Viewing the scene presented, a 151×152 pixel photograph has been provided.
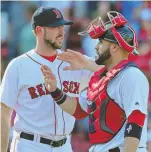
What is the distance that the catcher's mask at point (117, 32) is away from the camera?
528 cm

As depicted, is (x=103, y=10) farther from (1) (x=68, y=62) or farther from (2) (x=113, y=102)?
(2) (x=113, y=102)

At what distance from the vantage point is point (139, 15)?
10.9m

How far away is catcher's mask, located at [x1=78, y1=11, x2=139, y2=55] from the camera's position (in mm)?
5281

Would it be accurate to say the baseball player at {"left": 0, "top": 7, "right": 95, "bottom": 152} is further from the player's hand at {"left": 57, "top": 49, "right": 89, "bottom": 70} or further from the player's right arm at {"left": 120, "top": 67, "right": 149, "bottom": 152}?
the player's right arm at {"left": 120, "top": 67, "right": 149, "bottom": 152}

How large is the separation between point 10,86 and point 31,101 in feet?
0.80

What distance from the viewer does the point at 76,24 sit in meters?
11.5

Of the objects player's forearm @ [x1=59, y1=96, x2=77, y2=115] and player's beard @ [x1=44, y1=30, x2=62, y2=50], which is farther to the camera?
player's beard @ [x1=44, y1=30, x2=62, y2=50]

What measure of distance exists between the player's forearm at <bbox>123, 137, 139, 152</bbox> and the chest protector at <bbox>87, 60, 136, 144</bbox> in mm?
209

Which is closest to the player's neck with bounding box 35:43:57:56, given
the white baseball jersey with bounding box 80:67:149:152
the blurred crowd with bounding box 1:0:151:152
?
the white baseball jersey with bounding box 80:67:149:152

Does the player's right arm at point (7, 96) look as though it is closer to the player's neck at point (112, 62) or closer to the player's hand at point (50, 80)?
the player's hand at point (50, 80)

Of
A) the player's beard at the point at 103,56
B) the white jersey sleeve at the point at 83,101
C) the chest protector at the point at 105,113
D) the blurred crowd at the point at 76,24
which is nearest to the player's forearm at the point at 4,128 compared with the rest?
the white jersey sleeve at the point at 83,101

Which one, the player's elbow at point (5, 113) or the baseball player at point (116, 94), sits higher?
the baseball player at point (116, 94)

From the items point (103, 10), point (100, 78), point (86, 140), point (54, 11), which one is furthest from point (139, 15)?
point (100, 78)

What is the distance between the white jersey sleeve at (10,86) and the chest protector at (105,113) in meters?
1.10
